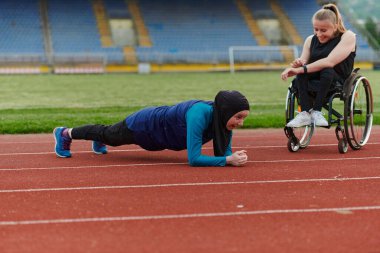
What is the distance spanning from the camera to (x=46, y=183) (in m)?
5.06

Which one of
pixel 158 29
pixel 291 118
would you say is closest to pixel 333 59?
pixel 291 118

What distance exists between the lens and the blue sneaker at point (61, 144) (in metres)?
6.36

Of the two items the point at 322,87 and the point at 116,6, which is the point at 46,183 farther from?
the point at 116,6

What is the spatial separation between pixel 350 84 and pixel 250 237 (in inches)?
132

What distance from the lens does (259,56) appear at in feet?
119

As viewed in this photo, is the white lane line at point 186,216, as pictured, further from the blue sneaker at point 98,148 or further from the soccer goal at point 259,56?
the soccer goal at point 259,56

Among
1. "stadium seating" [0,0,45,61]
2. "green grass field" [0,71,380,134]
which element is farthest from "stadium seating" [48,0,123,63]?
"green grass field" [0,71,380,134]

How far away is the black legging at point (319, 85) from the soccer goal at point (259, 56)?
2817 centimetres

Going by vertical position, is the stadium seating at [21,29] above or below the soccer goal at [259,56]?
above

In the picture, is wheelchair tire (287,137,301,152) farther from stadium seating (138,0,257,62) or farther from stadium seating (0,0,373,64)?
stadium seating (138,0,257,62)

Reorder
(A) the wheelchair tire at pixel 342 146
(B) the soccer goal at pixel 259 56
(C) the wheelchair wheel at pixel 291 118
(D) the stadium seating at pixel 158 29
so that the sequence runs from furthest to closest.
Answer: (B) the soccer goal at pixel 259 56 → (D) the stadium seating at pixel 158 29 → (C) the wheelchair wheel at pixel 291 118 → (A) the wheelchair tire at pixel 342 146

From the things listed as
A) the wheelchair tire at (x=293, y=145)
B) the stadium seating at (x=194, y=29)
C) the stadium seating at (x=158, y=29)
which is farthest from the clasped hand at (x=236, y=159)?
the stadium seating at (x=194, y=29)

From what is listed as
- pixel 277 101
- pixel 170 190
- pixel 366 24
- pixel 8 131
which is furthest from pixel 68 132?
pixel 366 24

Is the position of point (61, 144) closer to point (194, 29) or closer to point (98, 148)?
point (98, 148)
